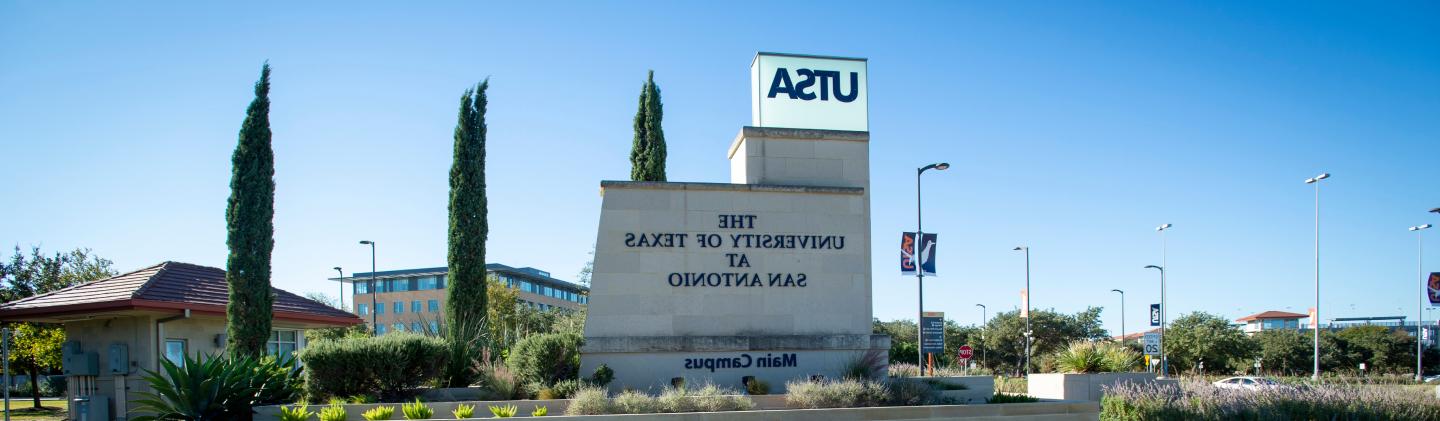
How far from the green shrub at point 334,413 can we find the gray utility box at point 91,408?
11.4 meters

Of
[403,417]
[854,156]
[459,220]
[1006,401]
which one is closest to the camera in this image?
[403,417]

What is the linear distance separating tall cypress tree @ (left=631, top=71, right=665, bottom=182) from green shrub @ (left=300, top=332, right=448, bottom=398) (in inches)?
438

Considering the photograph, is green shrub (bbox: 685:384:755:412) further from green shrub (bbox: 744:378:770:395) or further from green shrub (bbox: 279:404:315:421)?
A: green shrub (bbox: 279:404:315:421)

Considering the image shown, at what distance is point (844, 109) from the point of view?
18.2 m

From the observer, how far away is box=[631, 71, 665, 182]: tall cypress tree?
25.7 meters

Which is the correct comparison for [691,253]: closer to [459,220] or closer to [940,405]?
[940,405]

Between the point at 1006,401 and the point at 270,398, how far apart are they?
1224 centimetres

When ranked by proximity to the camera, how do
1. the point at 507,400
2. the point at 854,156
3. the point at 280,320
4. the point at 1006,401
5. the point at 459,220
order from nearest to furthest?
the point at 507,400
the point at 1006,401
the point at 854,156
the point at 459,220
the point at 280,320

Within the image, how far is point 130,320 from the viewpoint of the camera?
22.4 m

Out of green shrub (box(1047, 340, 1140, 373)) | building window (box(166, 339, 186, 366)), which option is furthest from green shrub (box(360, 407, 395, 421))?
green shrub (box(1047, 340, 1140, 373))

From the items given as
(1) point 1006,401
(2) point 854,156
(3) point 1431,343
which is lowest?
(3) point 1431,343

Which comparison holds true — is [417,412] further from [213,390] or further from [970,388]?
[970,388]

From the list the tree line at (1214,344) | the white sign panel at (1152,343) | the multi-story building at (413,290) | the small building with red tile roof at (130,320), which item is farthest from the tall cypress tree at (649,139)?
the multi-story building at (413,290)

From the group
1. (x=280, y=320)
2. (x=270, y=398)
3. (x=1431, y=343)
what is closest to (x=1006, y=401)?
(x=270, y=398)
